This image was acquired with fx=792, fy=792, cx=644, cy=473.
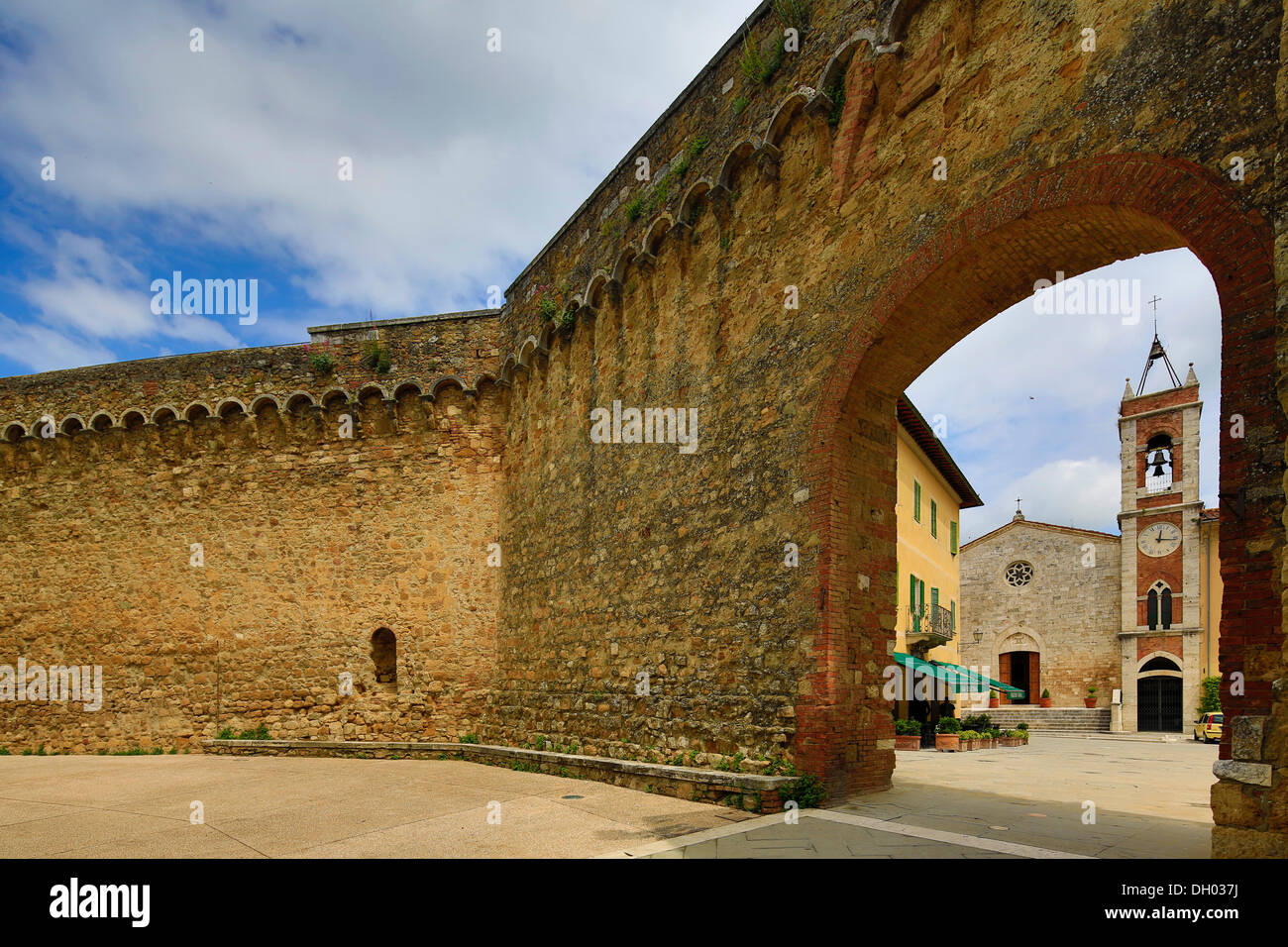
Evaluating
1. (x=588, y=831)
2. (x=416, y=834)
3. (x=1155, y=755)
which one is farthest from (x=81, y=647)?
(x=1155, y=755)

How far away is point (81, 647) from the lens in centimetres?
1509

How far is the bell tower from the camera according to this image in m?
29.0

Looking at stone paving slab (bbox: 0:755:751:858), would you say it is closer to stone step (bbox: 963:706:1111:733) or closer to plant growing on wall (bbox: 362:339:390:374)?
plant growing on wall (bbox: 362:339:390:374)

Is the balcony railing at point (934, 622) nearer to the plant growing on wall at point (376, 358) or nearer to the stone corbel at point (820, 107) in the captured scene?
the plant growing on wall at point (376, 358)

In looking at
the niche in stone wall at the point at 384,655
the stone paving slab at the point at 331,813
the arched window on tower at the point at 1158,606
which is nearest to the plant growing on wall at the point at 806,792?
the stone paving slab at the point at 331,813

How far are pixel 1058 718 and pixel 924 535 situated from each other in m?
14.1

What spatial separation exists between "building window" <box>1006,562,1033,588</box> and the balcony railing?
44.4 feet

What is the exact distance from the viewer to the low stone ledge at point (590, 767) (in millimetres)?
6926

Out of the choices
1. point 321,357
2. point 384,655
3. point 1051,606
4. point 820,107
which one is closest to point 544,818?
point 820,107

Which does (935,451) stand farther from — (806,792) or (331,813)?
(331,813)

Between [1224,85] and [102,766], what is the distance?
15476mm

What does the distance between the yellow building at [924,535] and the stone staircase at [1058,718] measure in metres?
6.12

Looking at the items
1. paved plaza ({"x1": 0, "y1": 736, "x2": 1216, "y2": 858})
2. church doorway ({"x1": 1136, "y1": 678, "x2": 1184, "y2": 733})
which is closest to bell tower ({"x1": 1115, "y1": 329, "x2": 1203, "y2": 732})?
church doorway ({"x1": 1136, "y1": 678, "x2": 1184, "y2": 733})

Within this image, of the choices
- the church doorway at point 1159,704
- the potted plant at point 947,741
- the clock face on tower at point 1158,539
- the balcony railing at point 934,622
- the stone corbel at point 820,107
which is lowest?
the church doorway at point 1159,704
